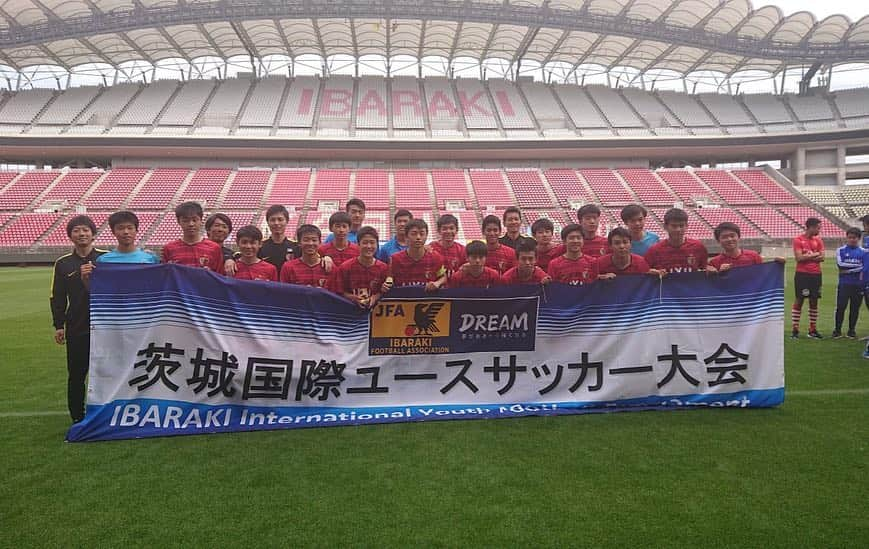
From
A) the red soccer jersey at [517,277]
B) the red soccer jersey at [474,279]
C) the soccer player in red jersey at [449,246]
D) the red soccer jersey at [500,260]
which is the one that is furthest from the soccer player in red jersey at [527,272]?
the soccer player in red jersey at [449,246]

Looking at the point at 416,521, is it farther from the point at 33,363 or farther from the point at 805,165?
the point at 805,165

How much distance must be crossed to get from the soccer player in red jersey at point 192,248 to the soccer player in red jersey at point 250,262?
0.81 feet

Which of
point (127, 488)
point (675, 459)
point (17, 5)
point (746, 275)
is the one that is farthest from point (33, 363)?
point (17, 5)

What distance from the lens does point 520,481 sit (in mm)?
3164

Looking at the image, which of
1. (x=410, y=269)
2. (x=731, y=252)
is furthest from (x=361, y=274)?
(x=731, y=252)

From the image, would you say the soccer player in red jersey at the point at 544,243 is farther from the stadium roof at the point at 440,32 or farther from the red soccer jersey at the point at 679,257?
the stadium roof at the point at 440,32

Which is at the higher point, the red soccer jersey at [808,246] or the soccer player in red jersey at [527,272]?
the red soccer jersey at [808,246]

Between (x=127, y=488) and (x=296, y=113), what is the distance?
3637cm

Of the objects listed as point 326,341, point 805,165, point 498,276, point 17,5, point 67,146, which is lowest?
point 326,341

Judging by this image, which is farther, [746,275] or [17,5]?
[17,5]

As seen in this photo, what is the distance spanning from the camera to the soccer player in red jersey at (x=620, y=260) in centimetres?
470

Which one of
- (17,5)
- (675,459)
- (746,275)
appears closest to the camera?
(675,459)

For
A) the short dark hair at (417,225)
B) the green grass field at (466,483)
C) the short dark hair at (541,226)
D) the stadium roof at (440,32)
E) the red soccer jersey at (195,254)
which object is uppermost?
the stadium roof at (440,32)

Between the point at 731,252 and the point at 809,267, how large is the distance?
3.83 m
